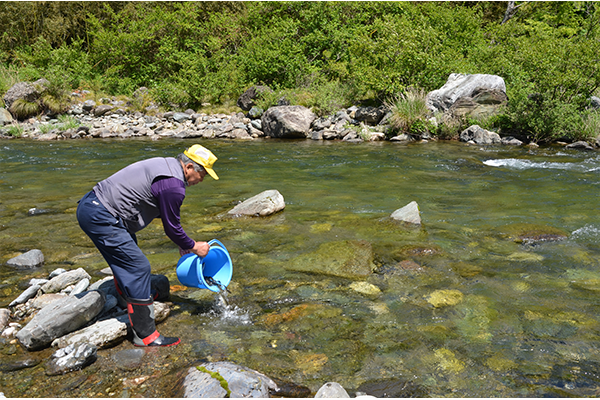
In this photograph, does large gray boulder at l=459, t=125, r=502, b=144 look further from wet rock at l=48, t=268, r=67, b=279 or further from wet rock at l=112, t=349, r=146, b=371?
wet rock at l=112, t=349, r=146, b=371

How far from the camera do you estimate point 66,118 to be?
1864 cm

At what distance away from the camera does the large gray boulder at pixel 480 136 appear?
14.4m

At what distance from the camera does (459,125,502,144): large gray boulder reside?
14.4m

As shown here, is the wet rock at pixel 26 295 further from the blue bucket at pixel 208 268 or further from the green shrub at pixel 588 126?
the green shrub at pixel 588 126

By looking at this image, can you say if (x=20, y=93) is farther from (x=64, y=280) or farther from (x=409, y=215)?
(x=409, y=215)

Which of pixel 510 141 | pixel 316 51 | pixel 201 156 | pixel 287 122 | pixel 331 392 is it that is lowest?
pixel 510 141

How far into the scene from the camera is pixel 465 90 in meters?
15.4

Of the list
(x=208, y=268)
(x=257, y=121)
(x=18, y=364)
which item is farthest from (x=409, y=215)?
(x=257, y=121)

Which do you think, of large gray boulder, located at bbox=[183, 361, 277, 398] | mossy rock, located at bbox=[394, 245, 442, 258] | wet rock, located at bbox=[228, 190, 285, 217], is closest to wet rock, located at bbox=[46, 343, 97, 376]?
large gray boulder, located at bbox=[183, 361, 277, 398]

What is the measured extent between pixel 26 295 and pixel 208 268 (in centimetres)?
178

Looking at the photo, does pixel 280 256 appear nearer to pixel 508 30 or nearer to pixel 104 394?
pixel 104 394

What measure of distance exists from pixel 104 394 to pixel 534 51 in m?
15.2

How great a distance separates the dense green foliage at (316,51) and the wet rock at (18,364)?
1429cm

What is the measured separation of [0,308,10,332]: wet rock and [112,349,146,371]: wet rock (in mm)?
1197
